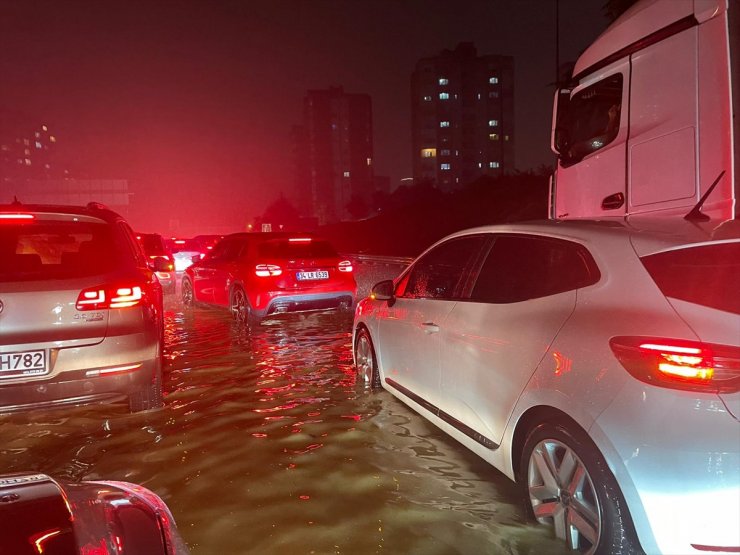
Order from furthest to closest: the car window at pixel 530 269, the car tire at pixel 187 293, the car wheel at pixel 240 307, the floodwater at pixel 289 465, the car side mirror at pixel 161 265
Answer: the car tire at pixel 187 293
the car wheel at pixel 240 307
the car side mirror at pixel 161 265
the floodwater at pixel 289 465
the car window at pixel 530 269

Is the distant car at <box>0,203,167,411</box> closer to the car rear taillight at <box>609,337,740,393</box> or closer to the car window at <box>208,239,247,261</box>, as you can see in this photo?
the car rear taillight at <box>609,337,740,393</box>

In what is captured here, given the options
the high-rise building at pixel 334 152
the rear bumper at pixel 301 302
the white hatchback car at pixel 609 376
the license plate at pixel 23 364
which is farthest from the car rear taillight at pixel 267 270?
the high-rise building at pixel 334 152

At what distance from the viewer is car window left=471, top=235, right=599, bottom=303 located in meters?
2.96

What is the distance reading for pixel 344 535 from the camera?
315 cm

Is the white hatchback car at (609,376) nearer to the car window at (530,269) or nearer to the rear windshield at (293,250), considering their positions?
the car window at (530,269)

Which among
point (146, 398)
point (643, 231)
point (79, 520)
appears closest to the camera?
point (79, 520)

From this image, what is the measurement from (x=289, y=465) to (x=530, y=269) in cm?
214

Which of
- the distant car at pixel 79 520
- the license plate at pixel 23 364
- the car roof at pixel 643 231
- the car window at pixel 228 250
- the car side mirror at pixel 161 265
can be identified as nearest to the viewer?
the distant car at pixel 79 520

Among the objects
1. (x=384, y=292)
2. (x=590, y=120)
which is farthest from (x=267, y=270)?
(x=590, y=120)

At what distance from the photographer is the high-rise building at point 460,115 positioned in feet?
354

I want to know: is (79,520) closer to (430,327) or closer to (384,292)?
(430,327)

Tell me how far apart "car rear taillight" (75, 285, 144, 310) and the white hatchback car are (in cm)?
237

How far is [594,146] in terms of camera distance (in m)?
6.09

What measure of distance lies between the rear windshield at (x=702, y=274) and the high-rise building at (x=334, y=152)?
145 m
